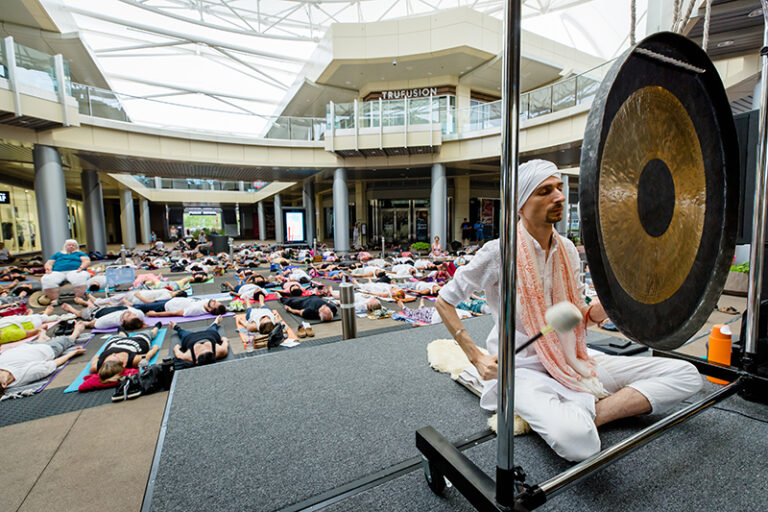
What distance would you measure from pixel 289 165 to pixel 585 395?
16980 millimetres

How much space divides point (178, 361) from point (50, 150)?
43.1 ft

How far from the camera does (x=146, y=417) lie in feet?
10.4

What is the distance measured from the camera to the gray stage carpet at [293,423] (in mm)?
1663

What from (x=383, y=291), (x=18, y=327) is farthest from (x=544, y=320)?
(x=18, y=327)

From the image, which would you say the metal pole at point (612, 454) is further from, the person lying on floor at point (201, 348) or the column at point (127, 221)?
the column at point (127, 221)

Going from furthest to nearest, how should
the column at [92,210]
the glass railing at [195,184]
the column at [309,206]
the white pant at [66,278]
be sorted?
the glass railing at [195,184]
the column at [309,206]
the column at [92,210]
the white pant at [66,278]

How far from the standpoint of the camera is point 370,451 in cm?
188

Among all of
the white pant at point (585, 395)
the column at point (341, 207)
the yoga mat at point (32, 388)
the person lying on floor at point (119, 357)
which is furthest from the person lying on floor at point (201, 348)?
the column at point (341, 207)

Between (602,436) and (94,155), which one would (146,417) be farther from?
(94,155)

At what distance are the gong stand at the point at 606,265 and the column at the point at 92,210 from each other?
21.6m

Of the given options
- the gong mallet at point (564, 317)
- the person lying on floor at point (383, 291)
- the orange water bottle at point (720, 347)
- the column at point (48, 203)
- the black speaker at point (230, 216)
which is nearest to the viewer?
the gong mallet at point (564, 317)

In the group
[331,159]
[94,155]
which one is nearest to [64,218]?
[94,155]

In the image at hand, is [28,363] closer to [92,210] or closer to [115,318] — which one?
[115,318]

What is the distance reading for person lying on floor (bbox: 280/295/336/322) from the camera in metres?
6.41
